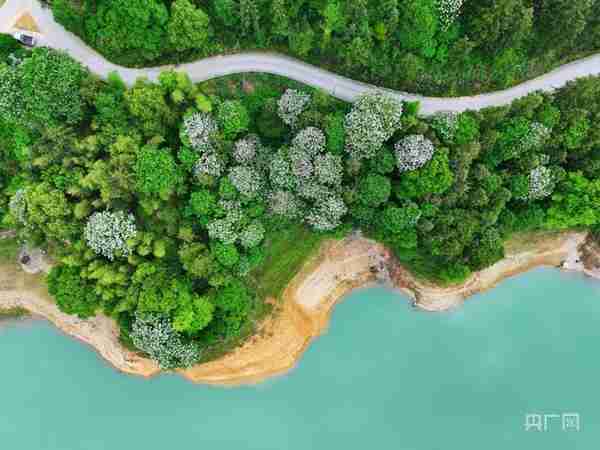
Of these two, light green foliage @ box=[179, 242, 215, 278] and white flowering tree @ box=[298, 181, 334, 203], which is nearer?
white flowering tree @ box=[298, 181, 334, 203]

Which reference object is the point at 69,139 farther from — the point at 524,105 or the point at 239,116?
the point at 524,105

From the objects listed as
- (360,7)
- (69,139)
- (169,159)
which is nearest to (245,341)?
(169,159)

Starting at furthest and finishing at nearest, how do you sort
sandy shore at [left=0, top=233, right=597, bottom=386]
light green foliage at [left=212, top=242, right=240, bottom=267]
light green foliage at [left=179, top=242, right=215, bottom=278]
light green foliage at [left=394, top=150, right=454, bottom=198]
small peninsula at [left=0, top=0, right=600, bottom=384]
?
sandy shore at [left=0, top=233, right=597, bottom=386] → light green foliage at [left=212, top=242, right=240, bottom=267] → light green foliage at [left=179, top=242, right=215, bottom=278] → small peninsula at [left=0, top=0, right=600, bottom=384] → light green foliage at [left=394, top=150, right=454, bottom=198]

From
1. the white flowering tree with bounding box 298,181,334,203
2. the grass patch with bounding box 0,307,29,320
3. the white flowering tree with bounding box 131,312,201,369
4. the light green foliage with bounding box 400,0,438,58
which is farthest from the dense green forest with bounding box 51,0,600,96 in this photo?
the grass patch with bounding box 0,307,29,320

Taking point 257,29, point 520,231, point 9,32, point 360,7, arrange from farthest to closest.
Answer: point 520,231, point 9,32, point 257,29, point 360,7

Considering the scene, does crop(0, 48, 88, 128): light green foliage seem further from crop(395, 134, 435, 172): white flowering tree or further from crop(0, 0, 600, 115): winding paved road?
crop(395, 134, 435, 172): white flowering tree
